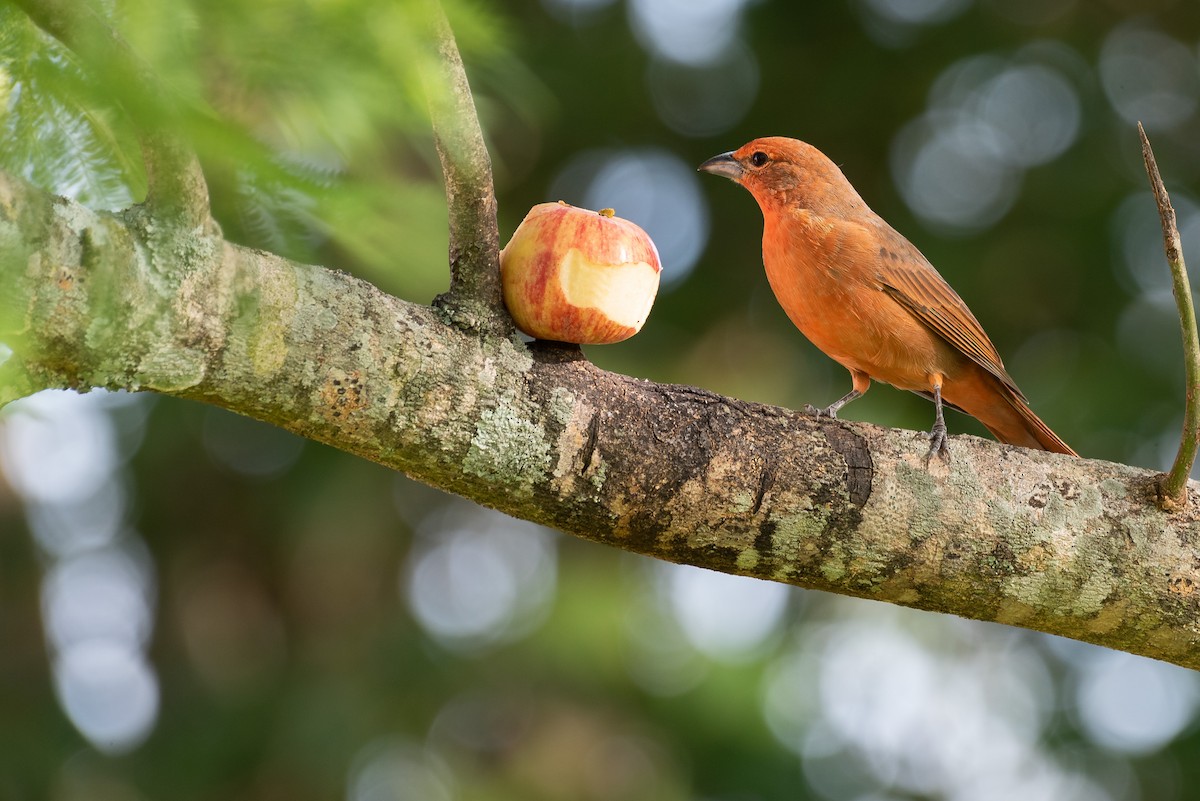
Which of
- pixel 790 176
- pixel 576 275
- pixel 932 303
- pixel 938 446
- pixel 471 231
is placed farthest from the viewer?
pixel 790 176

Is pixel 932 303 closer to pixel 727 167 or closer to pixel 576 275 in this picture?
pixel 727 167

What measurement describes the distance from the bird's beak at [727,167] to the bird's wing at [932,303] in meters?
0.70

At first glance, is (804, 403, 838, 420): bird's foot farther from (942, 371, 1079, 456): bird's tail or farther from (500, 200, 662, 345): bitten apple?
(942, 371, 1079, 456): bird's tail

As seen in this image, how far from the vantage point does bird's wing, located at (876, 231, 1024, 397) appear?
4.23 metres

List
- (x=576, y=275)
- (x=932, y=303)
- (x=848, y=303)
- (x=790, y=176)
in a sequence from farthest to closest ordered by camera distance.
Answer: (x=790, y=176)
(x=932, y=303)
(x=848, y=303)
(x=576, y=275)

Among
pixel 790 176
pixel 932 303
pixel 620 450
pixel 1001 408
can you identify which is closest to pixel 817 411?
pixel 620 450

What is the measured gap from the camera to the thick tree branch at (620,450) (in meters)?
1.86

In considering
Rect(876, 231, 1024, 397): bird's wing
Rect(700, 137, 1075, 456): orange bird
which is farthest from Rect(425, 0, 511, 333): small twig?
Rect(876, 231, 1024, 397): bird's wing

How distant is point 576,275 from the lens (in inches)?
99.7

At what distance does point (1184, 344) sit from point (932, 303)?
172cm

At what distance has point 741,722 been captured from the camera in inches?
248

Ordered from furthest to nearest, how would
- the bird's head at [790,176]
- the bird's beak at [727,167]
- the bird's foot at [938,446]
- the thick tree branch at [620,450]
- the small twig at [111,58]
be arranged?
the bird's beak at [727,167] → the bird's head at [790,176] → the bird's foot at [938,446] → the thick tree branch at [620,450] → the small twig at [111,58]

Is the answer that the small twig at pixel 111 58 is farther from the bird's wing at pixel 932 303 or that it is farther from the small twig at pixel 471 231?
the bird's wing at pixel 932 303

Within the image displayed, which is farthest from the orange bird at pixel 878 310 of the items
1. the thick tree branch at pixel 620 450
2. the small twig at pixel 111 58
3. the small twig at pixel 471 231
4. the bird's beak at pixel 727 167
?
the small twig at pixel 111 58
